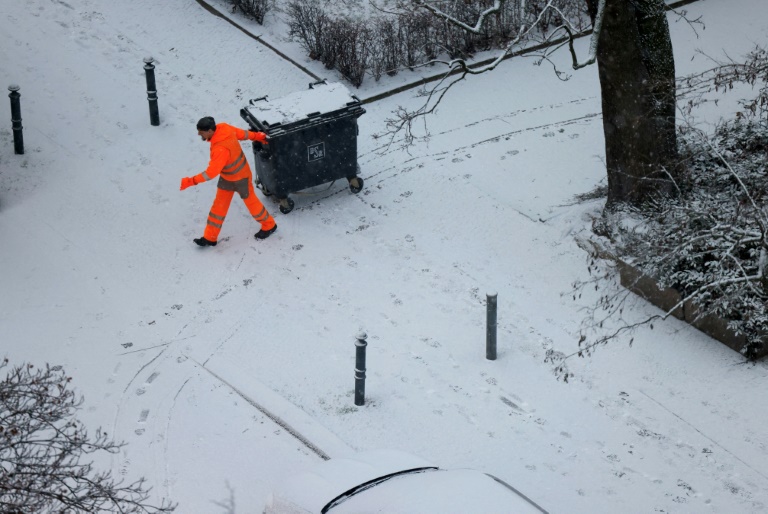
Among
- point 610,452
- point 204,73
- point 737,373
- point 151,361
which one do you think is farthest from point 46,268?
point 737,373

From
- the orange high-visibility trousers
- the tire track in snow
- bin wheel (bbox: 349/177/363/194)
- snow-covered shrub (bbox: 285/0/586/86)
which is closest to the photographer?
the tire track in snow

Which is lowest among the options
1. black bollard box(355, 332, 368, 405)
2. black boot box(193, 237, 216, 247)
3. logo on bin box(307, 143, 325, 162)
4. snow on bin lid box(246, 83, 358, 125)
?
black bollard box(355, 332, 368, 405)

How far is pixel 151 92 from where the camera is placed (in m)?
13.0

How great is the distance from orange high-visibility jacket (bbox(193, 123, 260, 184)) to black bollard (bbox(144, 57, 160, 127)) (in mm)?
2230

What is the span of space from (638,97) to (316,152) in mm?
3482

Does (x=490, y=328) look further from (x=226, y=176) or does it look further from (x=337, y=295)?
(x=226, y=176)

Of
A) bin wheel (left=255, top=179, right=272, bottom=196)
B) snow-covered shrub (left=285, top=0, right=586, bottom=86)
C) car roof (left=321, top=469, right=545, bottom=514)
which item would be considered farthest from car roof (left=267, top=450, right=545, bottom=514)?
snow-covered shrub (left=285, top=0, right=586, bottom=86)

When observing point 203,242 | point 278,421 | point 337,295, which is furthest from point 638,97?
point 278,421

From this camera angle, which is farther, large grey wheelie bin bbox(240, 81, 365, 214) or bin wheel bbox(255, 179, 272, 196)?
bin wheel bbox(255, 179, 272, 196)

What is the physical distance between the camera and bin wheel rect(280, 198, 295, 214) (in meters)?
12.0

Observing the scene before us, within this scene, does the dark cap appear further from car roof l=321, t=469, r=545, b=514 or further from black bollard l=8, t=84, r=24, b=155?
car roof l=321, t=469, r=545, b=514

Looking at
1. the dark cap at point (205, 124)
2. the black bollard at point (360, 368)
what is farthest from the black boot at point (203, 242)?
the black bollard at point (360, 368)

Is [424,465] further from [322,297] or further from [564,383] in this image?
[322,297]

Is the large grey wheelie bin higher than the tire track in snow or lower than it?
higher
